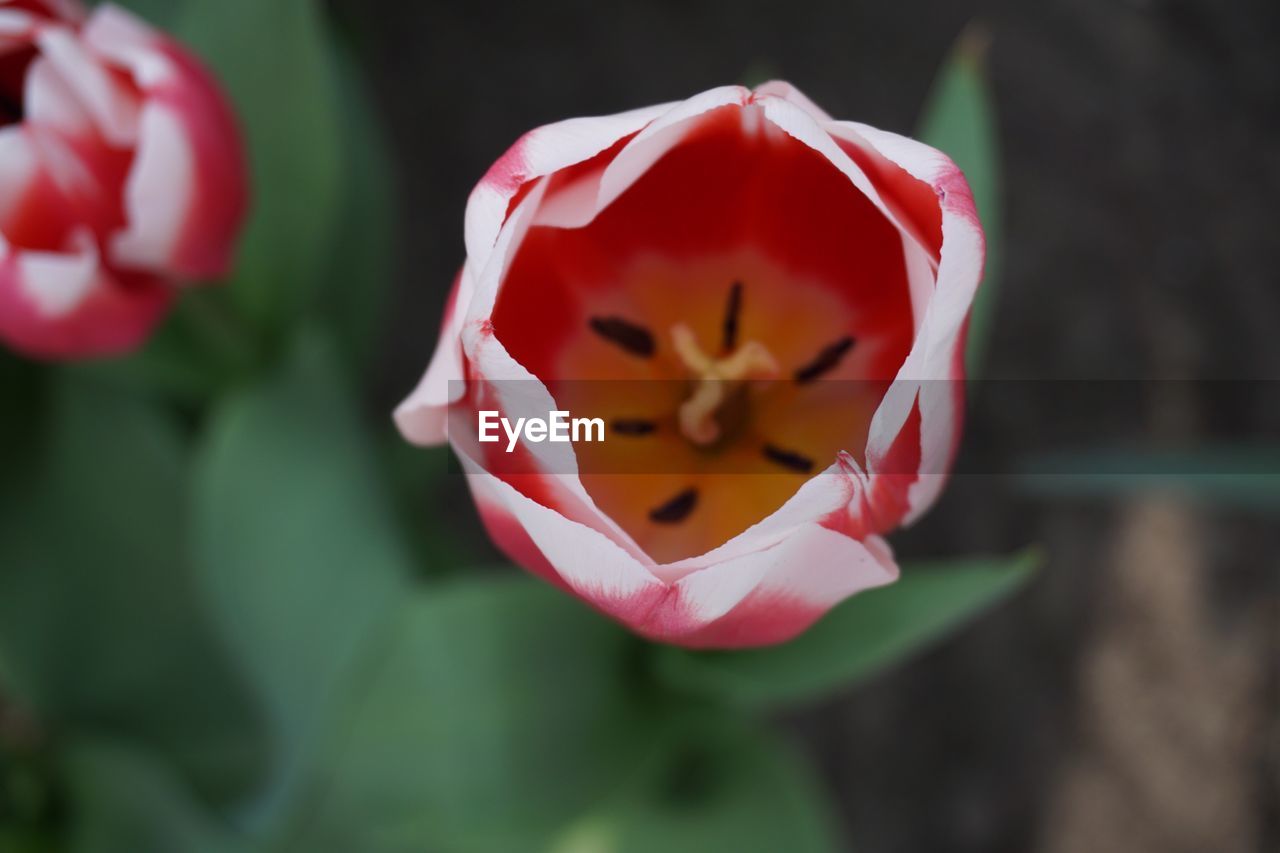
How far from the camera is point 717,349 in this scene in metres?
0.42

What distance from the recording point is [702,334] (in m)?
0.42

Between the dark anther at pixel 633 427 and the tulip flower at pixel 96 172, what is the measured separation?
0.51ft

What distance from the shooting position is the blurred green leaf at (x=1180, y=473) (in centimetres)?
56

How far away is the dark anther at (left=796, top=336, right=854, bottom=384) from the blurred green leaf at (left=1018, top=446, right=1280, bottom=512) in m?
0.26

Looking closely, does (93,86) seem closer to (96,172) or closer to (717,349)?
(96,172)

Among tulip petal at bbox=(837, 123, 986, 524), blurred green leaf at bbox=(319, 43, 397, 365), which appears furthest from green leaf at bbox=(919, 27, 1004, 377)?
blurred green leaf at bbox=(319, 43, 397, 365)

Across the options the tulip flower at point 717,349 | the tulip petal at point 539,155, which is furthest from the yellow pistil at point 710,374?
the tulip petal at point 539,155

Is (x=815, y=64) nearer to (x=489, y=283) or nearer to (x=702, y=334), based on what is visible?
(x=702, y=334)

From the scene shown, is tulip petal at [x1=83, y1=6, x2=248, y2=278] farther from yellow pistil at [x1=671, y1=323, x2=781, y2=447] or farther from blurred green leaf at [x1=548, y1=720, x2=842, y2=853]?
blurred green leaf at [x1=548, y1=720, x2=842, y2=853]

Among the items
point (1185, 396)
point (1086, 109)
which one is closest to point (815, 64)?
point (1086, 109)

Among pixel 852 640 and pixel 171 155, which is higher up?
pixel 171 155

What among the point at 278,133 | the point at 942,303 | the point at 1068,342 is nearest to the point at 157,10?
the point at 278,133

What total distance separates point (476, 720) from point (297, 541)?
11 cm

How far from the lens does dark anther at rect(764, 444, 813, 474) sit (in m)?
0.39
